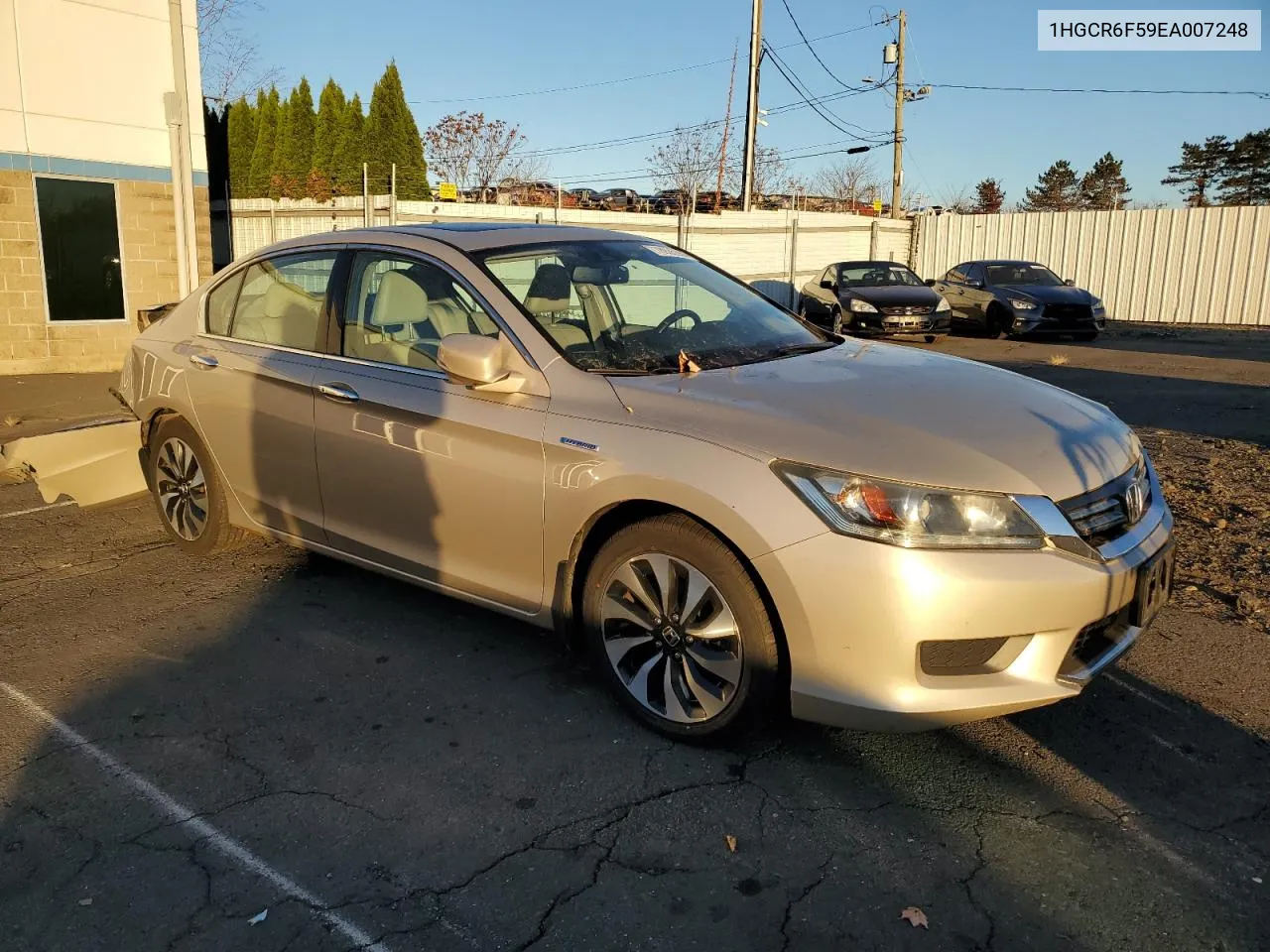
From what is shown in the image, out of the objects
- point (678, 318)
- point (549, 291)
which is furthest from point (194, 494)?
point (678, 318)

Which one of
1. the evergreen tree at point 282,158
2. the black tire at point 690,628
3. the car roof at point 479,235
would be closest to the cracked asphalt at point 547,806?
the black tire at point 690,628

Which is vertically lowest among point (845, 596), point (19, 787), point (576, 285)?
point (19, 787)

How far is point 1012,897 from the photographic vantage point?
8.80 feet

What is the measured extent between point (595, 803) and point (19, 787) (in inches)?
71.7

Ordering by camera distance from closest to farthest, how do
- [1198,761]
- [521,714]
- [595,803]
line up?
[595,803]
[1198,761]
[521,714]

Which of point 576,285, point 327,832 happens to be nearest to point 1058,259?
point 576,285

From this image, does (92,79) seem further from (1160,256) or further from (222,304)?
(1160,256)

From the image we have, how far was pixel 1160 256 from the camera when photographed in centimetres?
2319

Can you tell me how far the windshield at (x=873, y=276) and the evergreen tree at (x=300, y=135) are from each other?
565 inches

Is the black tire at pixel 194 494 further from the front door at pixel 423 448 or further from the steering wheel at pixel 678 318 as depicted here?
the steering wheel at pixel 678 318

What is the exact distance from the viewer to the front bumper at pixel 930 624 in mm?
2893

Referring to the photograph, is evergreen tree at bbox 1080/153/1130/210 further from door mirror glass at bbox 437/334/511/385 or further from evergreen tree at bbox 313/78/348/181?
door mirror glass at bbox 437/334/511/385

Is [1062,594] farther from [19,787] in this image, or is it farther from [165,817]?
[19,787]

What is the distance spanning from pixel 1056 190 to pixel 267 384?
6587 centimetres
